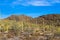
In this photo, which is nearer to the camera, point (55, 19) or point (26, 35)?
point (26, 35)

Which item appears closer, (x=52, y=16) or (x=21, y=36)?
(x=21, y=36)

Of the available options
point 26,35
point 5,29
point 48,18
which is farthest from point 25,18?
point 26,35

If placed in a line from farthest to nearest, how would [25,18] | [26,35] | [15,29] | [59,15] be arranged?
1. [59,15]
2. [25,18]
3. [15,29]
4. [26,35]

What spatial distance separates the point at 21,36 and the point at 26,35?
509 millimetres

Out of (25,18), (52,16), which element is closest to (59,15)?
(52,16)

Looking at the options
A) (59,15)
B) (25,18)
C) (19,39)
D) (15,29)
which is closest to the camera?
(19,39)

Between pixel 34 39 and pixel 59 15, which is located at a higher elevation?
pixel 59 15

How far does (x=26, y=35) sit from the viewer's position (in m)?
24.6

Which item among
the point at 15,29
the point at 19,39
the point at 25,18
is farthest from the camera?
the point at 25,18

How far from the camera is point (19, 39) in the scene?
23.0 metres

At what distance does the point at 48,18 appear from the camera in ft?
215

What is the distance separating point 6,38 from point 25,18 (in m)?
39.5

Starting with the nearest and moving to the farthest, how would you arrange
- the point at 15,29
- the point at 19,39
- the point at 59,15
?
the point at 19,39 → the point at 15,29 → the point at 59,15

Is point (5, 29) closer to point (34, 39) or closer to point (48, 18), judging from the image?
point (34, 39)
